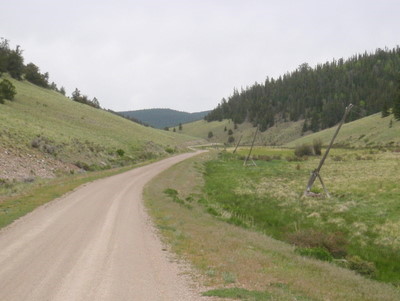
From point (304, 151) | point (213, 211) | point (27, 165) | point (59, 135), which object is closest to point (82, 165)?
point (27, 165)

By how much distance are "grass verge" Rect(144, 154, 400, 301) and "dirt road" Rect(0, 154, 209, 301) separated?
34.8 inches

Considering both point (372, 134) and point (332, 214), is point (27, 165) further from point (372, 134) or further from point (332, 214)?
point (372, 134)

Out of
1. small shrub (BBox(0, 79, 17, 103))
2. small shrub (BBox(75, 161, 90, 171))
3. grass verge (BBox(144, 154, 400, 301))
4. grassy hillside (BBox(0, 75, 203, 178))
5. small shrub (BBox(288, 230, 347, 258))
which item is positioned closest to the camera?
grass verge (BBox(144, 154, 400, 301))

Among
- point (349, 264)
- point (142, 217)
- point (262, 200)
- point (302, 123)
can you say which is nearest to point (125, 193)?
point (142, 217)

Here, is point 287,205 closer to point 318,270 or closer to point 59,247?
point 318,270

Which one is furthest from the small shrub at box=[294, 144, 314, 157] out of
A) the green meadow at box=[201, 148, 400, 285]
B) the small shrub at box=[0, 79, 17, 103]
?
the small shrub at box=[0, 79, 17, 103]

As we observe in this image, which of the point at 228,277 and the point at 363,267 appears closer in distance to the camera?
the point at 228,277

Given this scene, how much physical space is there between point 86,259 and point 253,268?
5.08 metres

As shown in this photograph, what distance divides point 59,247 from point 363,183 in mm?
26495

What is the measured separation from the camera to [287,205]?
85.5 ft

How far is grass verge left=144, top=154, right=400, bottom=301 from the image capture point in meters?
8.71

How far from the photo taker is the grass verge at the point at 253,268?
28.6ft

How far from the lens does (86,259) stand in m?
11.1

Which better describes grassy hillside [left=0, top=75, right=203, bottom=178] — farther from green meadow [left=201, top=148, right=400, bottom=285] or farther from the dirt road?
green meadow [left=201, top=148, right=400, bottom=285]
